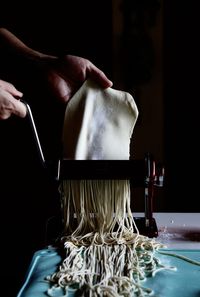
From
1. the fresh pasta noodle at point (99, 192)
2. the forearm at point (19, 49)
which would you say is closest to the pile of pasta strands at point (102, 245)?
the fresh pasta noodle at point (99, 192)

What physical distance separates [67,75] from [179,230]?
1.74ft

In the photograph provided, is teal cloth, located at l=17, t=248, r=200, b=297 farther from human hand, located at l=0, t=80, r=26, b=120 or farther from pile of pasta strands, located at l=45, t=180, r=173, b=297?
human hand, located at l=0, t=80, r=26, b=120

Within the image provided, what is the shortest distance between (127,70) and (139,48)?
14cm

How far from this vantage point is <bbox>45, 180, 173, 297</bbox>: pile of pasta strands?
82cm

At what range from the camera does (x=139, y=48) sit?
258 cm

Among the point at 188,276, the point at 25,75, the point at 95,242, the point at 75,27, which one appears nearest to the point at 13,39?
the point at 25,75

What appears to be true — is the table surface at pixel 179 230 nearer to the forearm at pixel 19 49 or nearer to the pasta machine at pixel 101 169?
the pasta machine at pixel 101 169

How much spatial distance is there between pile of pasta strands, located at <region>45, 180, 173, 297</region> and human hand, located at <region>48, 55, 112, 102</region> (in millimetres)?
286

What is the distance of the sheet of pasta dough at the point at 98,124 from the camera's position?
109 cm

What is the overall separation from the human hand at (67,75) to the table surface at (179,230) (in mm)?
443

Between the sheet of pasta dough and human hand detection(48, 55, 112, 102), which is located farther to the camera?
human hand detection(48, 55, 112, 102)

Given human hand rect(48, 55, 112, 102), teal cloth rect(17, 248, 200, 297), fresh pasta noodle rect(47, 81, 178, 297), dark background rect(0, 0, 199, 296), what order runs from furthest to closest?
dark background rect(0, 0, 199, 296)
human hand rect(48, 55, 112, 102)
fresh pasta noodle rect(47, 81, 178, 297)
teal cloth rect(17, 248, 200, 297)

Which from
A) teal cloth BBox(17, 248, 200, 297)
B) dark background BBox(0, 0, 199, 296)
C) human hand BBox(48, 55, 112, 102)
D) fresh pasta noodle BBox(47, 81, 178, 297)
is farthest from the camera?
dark background BBox(0, 0, 199, 296)

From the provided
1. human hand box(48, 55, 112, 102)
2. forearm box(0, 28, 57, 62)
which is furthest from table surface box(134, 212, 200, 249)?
forearm box(0, 28, 57, 62)
